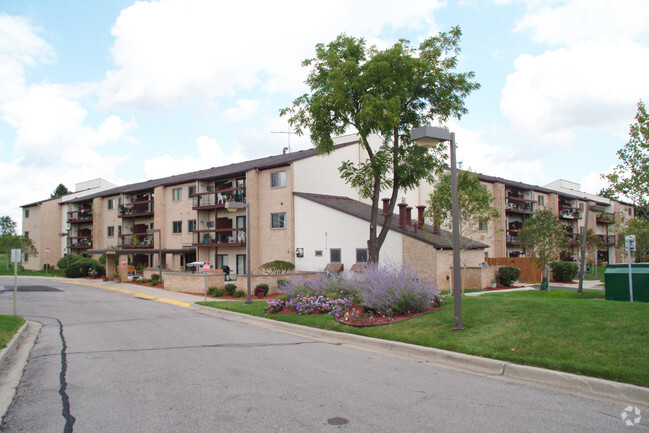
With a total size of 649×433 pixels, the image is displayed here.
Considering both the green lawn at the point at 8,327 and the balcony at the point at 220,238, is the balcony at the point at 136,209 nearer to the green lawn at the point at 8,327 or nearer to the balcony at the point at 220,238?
the balcony at the point at 220,238

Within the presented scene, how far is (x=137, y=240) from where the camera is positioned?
47.9 meters

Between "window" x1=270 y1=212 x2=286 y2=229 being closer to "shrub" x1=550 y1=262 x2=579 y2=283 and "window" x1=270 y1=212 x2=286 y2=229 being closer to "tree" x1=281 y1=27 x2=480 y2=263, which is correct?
"tree" x1=281 y1=27 x2=480 y2=263

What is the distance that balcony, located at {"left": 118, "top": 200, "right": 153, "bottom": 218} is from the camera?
47.6 m

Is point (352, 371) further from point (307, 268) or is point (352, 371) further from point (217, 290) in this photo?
point (307, 268)

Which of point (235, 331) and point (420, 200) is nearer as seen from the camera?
point (235, 331)

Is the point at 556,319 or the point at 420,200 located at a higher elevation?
the point at 420,200

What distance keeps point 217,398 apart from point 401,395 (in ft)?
8.54

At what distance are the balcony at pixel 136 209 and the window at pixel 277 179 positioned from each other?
61.4 ft

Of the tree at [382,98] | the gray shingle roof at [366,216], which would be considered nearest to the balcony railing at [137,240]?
the gray shingle roof at [366,216]

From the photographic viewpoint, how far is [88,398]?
A: 6.61 m

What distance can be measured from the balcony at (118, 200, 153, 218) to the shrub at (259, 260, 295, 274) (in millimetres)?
21998

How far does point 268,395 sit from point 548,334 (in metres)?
Result: 5.38

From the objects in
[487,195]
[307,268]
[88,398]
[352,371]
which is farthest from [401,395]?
[307,268]

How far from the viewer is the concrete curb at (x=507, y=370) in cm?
611
